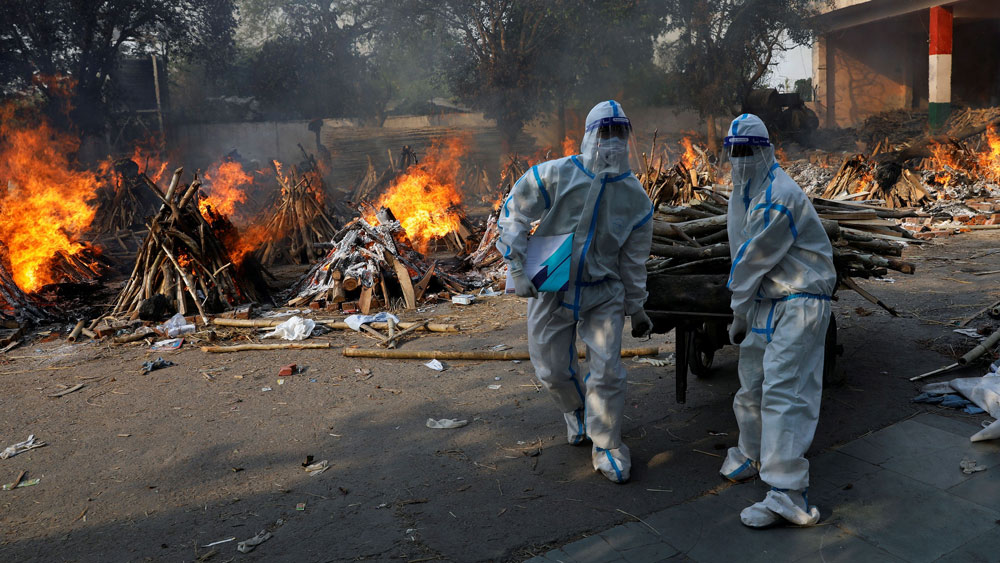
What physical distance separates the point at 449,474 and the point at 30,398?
3.89 meters

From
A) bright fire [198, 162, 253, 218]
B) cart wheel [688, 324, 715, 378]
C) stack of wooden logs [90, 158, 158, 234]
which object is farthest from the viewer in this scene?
bright fire [198, 162, 253, 218]

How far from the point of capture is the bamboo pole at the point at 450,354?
620cm

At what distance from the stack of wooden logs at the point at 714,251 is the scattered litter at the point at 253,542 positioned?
8.22 ft

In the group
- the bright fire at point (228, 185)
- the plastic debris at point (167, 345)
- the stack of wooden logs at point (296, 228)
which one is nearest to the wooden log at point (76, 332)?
the plastic debris at point (167, 345)

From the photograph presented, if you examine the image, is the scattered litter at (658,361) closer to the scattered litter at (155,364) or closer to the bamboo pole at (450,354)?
the bamboo pole at (450,354)

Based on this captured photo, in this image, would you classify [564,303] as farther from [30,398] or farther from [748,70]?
[748,70]

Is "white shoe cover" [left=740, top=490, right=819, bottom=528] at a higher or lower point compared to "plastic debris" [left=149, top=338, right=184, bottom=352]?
lower

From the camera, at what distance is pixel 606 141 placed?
3.86 meters

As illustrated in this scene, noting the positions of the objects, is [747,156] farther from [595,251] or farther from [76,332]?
[76,332]

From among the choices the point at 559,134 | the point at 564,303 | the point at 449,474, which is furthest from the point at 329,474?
the point at 559,134

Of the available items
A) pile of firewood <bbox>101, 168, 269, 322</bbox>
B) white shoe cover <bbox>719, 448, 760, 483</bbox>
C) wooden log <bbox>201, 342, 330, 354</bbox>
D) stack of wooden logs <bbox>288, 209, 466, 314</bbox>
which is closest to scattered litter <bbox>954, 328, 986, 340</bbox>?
white shoe cover <bbox>719, 448, 760, 483</bbox>

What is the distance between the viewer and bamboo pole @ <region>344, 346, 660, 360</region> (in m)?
6.20

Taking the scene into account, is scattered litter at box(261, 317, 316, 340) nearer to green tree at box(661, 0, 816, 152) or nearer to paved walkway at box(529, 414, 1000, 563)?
paved walkway at box(529, 414, 1000, 563)

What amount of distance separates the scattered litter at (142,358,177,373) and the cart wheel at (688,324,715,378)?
4.64 metres
